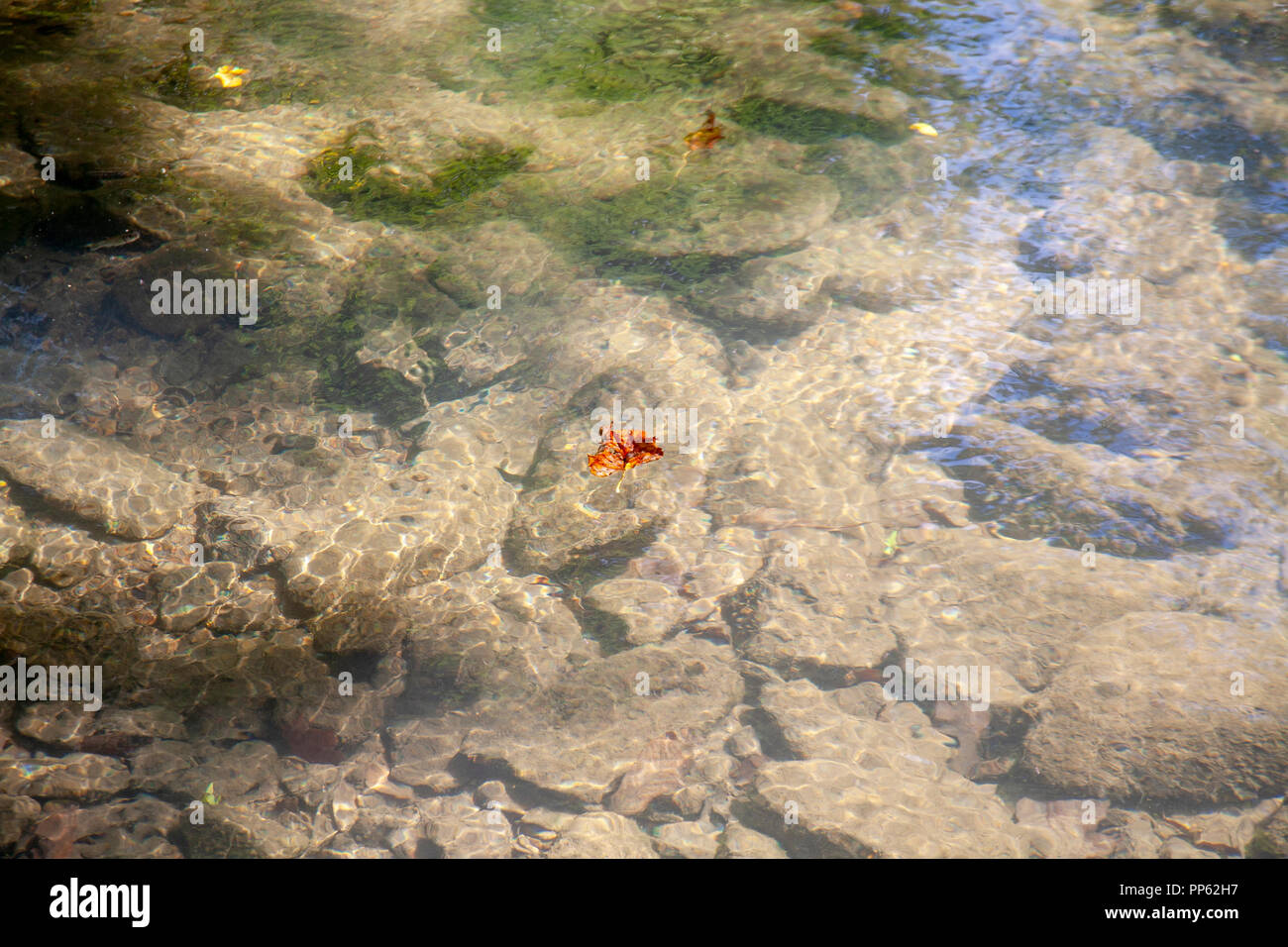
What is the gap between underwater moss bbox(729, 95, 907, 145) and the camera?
7.05 metres

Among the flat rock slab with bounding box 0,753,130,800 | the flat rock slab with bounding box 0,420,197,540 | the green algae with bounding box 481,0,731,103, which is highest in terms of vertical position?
the green algae with bounding box 481,0,731,103

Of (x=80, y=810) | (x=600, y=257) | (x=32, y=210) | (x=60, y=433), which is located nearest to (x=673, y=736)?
(x=80, y=810)

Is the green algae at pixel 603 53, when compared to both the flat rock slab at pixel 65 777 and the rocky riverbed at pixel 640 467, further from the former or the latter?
the flat rock slab at pixel 65 777

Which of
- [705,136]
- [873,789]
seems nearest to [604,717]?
[873,789]

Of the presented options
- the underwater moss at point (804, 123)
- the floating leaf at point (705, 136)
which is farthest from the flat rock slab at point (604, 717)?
the underwater moss at point (804, 123)

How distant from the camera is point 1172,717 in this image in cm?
445

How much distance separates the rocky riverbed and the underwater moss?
0.14ft

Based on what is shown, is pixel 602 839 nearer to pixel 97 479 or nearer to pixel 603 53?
pixel 97 479

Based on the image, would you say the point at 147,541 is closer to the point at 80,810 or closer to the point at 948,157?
the point at 80,810

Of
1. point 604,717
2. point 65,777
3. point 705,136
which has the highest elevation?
point 705,136

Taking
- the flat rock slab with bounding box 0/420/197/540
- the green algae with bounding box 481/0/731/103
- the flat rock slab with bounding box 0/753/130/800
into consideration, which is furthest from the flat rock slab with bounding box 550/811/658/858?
the green algae with bounding box 481/0/731/103

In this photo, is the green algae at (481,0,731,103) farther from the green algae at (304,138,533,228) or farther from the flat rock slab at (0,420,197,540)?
the flat rock slab at (0,420,197,540)

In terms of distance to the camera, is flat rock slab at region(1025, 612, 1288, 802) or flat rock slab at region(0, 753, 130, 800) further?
flat rock slab at region(1025, 612, 1288, 802)

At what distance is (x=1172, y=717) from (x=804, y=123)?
246 inches
